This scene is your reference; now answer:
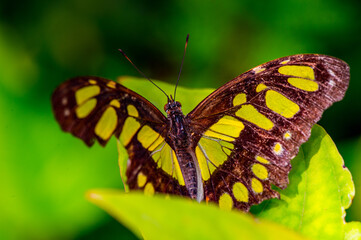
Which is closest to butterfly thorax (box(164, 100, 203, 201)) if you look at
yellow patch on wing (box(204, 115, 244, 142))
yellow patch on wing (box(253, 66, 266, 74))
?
yellow patch on wing (box(204, 115, 244, 142))

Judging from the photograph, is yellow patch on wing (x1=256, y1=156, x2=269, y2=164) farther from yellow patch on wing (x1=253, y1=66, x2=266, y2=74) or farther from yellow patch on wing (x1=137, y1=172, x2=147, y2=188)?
yellow patch on wing (x1=137, y1=172, x2=147, y2=188)

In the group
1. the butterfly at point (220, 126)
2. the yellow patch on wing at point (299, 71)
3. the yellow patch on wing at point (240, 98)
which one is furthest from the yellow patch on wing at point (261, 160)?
the yellow patch on wing at point (299, 71)

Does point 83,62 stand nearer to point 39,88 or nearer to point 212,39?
point 39,88

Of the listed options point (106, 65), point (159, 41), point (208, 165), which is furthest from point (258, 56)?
point (208, 165)

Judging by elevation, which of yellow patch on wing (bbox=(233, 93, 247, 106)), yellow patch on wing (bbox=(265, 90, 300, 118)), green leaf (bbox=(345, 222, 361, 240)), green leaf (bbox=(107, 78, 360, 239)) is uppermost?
yellow patch on wing (bbox=(233, 93, 247, 106))

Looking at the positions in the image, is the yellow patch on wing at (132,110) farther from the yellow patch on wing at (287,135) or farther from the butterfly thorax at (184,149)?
the yellow patch on wing at (287,135)

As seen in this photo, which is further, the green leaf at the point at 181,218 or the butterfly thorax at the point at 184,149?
the butterfly thorax at the point at 184,149

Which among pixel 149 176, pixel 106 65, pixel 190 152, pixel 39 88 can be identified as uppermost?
pixel 106 65
